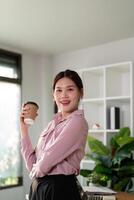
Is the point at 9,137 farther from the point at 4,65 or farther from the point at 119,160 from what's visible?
the point at 119,160

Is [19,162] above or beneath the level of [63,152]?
beneath

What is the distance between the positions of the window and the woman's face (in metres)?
2.85

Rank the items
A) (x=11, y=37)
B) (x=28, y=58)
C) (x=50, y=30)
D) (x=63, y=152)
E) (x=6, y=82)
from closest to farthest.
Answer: (x=63, y=152)
(x=50, y=30)
(x=11, y=37)
(x=6, y=82)
(x=28, y=58)

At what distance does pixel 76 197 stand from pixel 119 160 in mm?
1988

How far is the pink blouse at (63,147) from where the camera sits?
3.14 ft

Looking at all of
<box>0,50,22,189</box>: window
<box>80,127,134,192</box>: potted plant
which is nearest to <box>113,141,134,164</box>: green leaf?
<box>80,127,134,192</box>: potted plant

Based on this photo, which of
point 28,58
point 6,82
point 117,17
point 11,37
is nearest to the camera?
point 117,17

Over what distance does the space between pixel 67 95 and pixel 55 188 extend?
0.32m

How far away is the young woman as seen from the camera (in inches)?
37.9

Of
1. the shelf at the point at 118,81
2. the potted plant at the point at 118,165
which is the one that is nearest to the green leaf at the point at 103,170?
the potted plant at the point at 118,165

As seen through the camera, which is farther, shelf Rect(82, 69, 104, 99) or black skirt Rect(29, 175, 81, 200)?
shelf Rect(82, 69, 104, 99)

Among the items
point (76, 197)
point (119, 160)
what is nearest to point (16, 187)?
point (119, 160)

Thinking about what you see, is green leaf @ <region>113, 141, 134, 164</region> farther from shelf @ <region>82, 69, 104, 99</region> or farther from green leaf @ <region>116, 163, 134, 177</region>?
shelf @ <region>82, 69, 104, 99</region>

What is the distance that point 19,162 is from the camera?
13.1 ft
